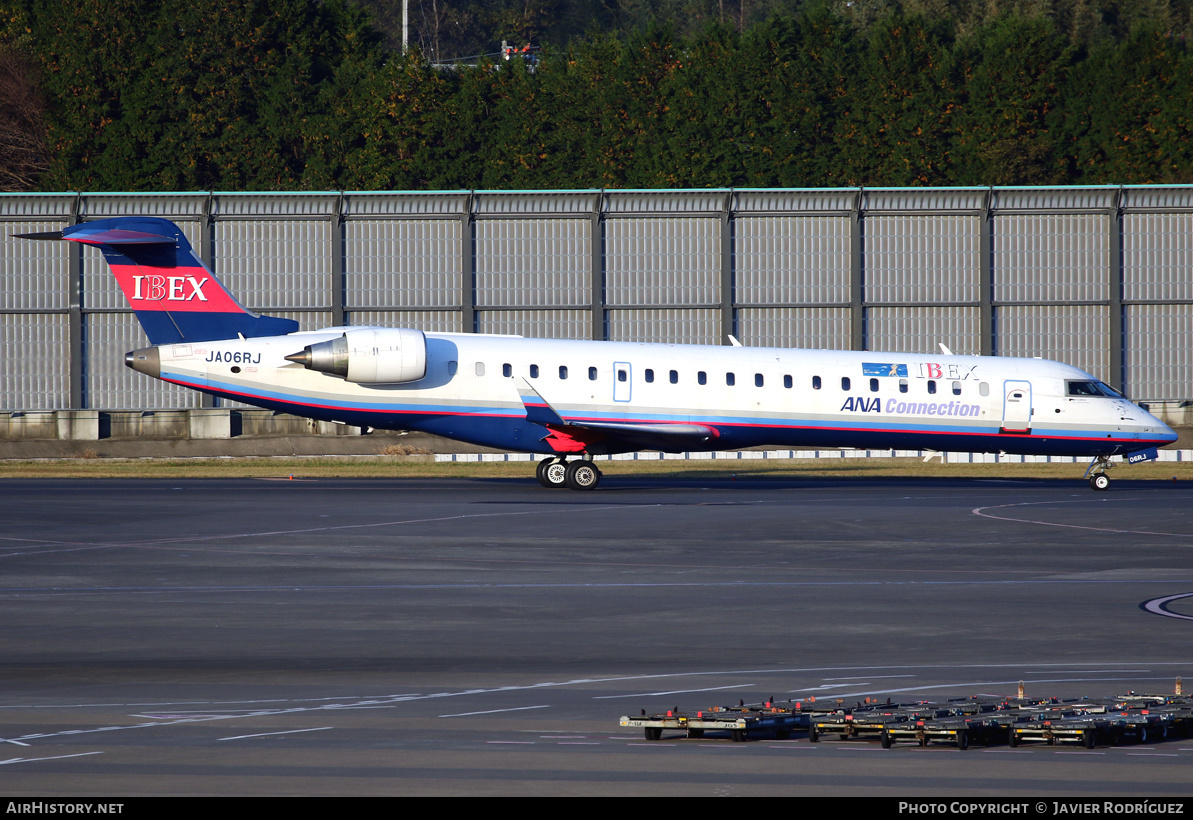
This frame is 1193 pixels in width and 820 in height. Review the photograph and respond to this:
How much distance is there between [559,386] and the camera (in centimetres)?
3016

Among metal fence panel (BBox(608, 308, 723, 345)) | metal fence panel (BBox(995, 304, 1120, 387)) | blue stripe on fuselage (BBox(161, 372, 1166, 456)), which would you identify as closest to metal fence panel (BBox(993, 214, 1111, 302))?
metal fence panel (BBox(995, 304, 1120, 387))

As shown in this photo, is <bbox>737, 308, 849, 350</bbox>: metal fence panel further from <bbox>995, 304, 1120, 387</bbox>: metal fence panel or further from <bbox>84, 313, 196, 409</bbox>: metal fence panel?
<bbox>84, 313, 196, 409</bbox>: metal fence panel

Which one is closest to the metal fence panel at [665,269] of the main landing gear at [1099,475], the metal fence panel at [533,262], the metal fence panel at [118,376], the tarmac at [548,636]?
the metal fence panel at [533,262]

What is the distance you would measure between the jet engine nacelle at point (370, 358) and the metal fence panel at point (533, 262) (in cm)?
1678

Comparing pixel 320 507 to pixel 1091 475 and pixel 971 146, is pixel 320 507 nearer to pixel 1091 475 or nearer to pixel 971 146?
pixel 1091 475

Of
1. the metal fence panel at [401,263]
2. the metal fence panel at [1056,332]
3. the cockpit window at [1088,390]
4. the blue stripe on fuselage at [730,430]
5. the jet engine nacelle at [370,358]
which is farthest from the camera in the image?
the metal fence panel at [401,263]

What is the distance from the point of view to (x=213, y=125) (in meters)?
62.4

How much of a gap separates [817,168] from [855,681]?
53262 millimetres

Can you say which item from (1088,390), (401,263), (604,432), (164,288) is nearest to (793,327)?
(401,263)

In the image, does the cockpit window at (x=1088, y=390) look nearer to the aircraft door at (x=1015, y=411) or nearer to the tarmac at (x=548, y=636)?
the aircraft door at (x=1015, y=411)

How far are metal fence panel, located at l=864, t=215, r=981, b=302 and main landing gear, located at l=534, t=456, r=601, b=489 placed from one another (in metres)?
19.0

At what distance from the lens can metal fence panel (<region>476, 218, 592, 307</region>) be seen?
46469 millimetres

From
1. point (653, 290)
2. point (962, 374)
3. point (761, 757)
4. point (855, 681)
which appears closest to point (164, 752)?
point (761, 757)

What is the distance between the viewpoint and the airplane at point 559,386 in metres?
29.9
